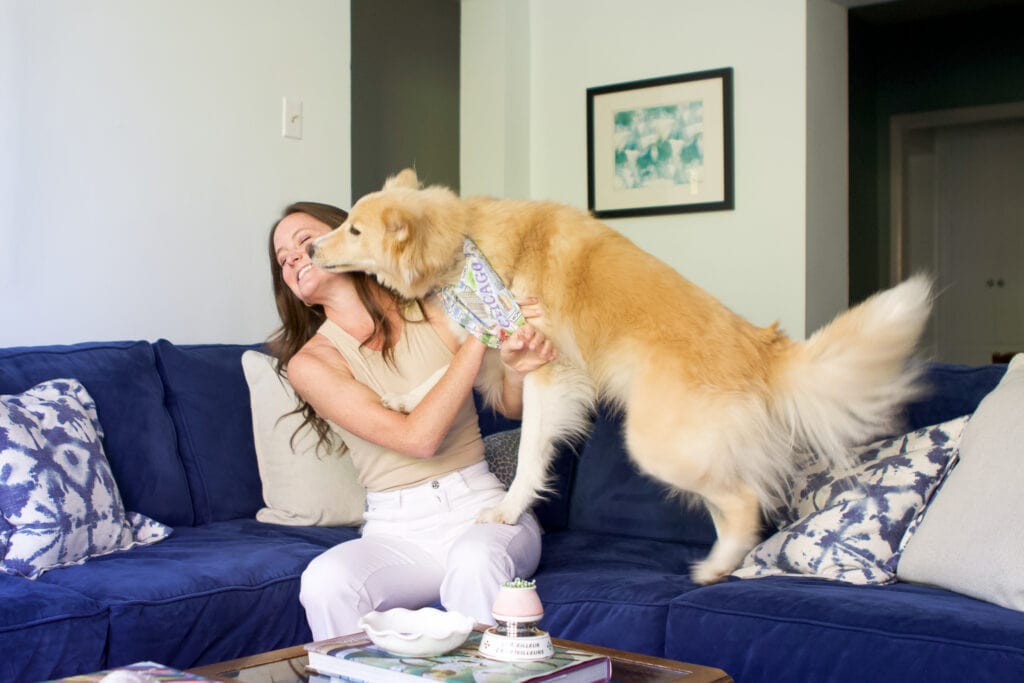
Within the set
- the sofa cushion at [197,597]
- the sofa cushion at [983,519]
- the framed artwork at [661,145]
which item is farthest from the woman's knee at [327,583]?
the framed artwork at [661,145]

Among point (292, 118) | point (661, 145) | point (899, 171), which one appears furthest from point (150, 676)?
point (899, 171)

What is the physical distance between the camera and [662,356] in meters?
2.08

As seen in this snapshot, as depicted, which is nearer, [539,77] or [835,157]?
[835,157]

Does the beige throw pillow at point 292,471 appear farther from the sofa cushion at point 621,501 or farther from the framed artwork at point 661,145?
the framed artwork at point 661,145

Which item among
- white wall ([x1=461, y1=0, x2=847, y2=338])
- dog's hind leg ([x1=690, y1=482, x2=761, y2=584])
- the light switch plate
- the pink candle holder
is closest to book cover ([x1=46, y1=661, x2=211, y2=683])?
the pink candle holder

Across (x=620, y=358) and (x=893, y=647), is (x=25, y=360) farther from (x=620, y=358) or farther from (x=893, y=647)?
(x=893, y=647)

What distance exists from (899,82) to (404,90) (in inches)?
126

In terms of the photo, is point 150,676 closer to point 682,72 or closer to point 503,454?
point 503,454

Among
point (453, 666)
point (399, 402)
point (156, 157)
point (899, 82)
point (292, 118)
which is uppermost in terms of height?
point (899, 82)

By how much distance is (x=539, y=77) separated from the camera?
4.77 meters

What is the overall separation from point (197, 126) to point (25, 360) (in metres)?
1.07

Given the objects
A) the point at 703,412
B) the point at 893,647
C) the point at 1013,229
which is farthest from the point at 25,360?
the point at 1013,229

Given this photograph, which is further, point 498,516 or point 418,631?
point 498,516

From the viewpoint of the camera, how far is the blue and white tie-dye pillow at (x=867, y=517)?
194cm
